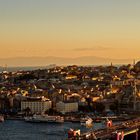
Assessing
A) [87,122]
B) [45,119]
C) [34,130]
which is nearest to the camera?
[34,130]

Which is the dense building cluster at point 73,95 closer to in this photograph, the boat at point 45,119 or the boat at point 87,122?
the boat at point 45,119

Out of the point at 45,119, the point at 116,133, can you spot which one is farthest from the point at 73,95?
the point at 116,133

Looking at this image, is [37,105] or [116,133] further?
[37,105]

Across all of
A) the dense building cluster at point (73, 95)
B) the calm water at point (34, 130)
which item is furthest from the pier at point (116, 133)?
the dense building cluster at point (73, 95)

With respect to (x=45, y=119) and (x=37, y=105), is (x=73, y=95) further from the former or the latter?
(x=45, y=119)

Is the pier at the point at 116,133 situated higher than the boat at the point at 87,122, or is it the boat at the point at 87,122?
the pier at the point at 116,133

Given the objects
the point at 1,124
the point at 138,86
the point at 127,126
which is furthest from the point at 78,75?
the point at 127,126

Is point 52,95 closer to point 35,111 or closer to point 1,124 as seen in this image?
point 35,111
